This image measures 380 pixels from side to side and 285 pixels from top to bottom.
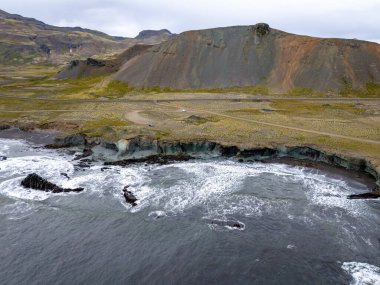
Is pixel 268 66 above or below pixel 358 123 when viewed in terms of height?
above

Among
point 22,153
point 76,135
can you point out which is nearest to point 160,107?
point 76,135

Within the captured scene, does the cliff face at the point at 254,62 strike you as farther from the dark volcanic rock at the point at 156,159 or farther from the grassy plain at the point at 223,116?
the dark volcanic rock at the point at 156,159

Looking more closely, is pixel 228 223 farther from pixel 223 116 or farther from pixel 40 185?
pixel 223 116

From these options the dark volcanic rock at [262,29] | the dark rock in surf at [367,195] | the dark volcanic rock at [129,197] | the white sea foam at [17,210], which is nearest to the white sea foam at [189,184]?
the dark volcanic rock at [129,197]

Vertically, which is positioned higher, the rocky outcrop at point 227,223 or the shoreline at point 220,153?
the shoreline at point 220,153

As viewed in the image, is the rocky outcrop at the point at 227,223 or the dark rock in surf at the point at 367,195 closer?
the rocky outcrop at the point at 227,223

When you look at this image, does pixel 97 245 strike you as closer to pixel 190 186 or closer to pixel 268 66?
pixel 190 186

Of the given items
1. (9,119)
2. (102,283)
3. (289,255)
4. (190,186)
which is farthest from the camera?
(9,119)
